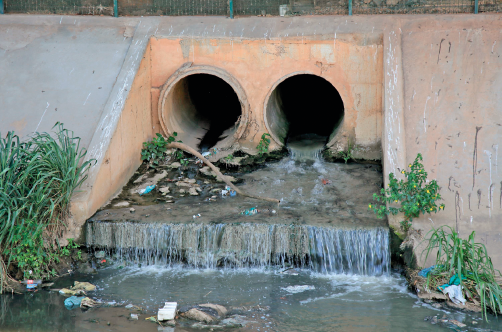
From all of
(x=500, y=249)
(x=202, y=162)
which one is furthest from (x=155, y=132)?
(x=500, y=249)

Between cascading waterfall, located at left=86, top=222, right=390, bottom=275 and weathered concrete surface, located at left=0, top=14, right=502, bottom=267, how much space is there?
0.56m

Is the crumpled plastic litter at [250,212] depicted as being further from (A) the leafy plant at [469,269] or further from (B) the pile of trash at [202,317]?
(A) the leafy plant at [469,269]

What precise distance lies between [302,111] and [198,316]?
6793mm

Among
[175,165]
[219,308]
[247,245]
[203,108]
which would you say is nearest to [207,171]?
[175,165]

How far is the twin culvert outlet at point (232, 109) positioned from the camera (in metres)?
9.66

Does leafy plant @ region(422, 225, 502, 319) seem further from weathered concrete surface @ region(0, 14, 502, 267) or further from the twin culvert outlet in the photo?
the twin culvert outlet

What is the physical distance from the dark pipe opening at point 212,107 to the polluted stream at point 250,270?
239cm

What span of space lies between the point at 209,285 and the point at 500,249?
3.39 metres

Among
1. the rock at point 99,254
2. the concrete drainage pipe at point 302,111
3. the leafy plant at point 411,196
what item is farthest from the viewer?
the concrete drainage pipe at point 302,111

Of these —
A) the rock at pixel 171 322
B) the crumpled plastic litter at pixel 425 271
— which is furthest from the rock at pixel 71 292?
the crumpled plastic litter at pixel 425 271

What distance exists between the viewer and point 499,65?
27.4 ft

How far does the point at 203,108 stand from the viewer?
11.5 m

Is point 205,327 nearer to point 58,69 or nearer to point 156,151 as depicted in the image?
point 156,151

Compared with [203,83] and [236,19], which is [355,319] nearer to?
[236,19]
